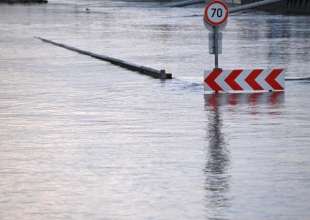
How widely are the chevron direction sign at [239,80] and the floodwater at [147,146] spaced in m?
0.36

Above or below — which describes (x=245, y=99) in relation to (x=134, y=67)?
above

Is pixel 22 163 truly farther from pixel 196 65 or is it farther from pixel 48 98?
pixel 196 65

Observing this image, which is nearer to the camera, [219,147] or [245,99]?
[219,147]

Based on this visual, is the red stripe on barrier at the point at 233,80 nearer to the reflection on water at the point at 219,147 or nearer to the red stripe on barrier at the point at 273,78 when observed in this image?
the reflection on water at the point at 219,147

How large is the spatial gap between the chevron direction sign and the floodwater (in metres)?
0.36

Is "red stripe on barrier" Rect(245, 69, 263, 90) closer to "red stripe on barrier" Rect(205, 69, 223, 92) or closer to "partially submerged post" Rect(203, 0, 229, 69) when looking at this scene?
"red stripe on barrier" Rect(205, 69, 223, 92)

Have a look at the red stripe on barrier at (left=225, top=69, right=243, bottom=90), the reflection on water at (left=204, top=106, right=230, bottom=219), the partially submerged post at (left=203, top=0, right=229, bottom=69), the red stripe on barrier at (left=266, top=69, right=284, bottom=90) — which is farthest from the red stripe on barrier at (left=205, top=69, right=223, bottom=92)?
the reflection on water at (left=204, top=106, right=230, bottom=219)

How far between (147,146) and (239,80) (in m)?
8.07

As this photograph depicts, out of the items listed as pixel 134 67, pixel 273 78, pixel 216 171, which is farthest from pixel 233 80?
pixel 216 171

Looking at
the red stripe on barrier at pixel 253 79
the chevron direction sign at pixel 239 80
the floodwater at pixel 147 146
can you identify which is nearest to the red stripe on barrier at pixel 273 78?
the chevron direction sign at pixel 239 80

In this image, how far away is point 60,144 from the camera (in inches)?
613

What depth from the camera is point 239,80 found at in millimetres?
23172

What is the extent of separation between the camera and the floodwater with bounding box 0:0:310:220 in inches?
431

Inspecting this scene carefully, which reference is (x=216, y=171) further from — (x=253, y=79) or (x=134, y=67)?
(x=134, y=67)
